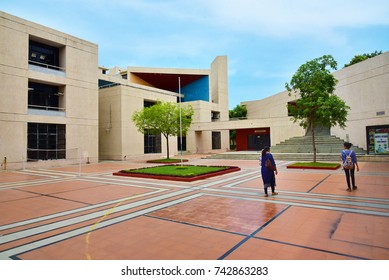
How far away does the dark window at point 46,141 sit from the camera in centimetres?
2252

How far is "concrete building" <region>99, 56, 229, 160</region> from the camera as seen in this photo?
30.8 meters

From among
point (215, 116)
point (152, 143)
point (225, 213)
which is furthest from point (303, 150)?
point (225, 213)

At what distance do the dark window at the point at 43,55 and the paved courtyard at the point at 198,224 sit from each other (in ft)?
61.3

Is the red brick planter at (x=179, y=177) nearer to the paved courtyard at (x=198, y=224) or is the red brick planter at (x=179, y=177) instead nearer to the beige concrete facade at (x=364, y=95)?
the paved courtyard at (x=198, y=224)

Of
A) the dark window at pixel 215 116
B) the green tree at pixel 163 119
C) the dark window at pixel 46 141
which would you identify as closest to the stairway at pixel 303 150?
the green tree at pixel 163 119

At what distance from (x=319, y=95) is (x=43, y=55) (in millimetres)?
24823

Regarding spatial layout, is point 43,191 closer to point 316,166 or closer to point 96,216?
point 96,216

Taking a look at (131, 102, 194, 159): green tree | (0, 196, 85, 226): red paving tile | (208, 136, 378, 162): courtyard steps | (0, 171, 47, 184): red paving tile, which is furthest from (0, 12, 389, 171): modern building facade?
(0, 196, 85, 226): red paving tile

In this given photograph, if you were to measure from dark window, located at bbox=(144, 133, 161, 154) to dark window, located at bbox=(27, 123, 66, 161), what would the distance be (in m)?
10.9

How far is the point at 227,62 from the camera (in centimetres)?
4819

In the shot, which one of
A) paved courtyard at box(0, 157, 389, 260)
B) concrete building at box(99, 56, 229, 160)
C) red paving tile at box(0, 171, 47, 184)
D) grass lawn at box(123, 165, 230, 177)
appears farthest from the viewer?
concrete building at box(99, 56, 229, 160)

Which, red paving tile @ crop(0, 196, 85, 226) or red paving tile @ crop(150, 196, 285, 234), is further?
red paving tile @ crop(0, 196, 85, 226)

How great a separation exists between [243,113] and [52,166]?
4066 cm

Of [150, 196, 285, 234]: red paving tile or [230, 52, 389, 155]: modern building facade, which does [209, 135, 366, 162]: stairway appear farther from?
[150, 196, 285, 234]: red paving tile
